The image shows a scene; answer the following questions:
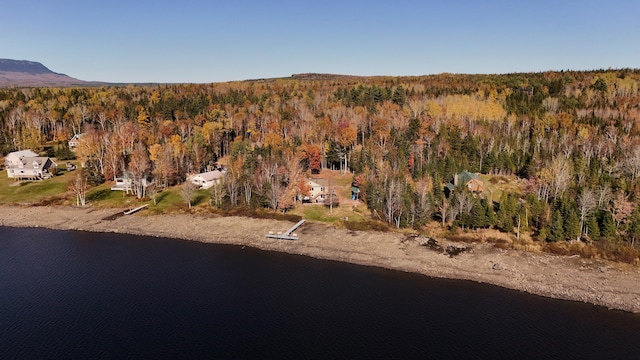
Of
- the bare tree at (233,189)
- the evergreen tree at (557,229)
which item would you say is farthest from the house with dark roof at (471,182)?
the bare tree at (233,189)

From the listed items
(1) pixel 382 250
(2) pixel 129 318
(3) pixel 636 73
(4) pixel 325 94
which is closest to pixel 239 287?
(2) pixel 129 318

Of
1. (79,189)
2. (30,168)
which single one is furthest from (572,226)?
(30,168)

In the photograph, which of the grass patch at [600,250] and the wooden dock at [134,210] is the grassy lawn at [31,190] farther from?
the grass patch at [600,250]

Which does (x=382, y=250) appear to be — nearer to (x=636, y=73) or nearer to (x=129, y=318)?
(x=129, y=318)

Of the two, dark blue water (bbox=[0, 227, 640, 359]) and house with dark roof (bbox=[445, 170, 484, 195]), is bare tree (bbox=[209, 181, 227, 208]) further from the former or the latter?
house with dark roof (bbox=[445, 170, 484, 195])

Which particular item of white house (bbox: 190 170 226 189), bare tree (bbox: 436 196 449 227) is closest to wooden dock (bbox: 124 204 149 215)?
white house (bbox: 190 170 226 189)

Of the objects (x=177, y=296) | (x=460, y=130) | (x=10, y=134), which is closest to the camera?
(x=177, y=296)
